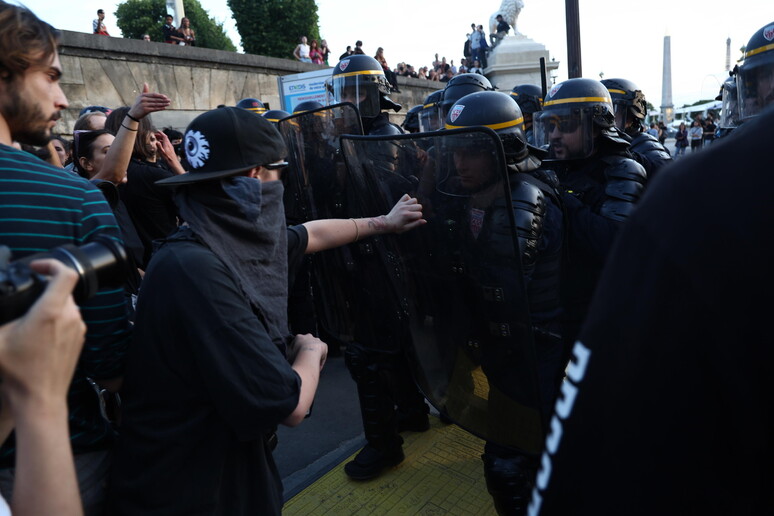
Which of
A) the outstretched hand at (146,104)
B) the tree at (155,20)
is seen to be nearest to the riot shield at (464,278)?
the outstretched hand at (146,104)

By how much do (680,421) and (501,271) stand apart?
1329 millimetres

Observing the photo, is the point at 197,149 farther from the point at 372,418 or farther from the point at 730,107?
the point at 730,107

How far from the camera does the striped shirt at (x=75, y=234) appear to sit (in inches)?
47.3

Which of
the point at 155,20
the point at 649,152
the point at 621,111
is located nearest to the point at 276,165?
the point at 649,152

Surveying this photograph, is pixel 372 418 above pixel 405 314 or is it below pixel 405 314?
below

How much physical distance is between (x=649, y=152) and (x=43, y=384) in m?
4.12

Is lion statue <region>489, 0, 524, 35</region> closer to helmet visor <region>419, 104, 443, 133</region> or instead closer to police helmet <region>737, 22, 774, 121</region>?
helmet visor <region>419, 104, 443, 133</region>

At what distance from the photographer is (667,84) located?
49.5 metres

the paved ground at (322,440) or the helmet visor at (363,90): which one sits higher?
the helmet visor at (363,90)

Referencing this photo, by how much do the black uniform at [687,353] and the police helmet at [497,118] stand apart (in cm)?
180

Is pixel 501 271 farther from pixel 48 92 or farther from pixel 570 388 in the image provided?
pixel 48 92

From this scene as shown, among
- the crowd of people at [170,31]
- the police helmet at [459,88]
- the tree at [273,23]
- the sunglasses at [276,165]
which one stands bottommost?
the sunglasses at [276,165]

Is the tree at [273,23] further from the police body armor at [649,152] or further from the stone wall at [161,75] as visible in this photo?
the police body armor at [649,152]

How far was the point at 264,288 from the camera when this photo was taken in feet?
5.19
